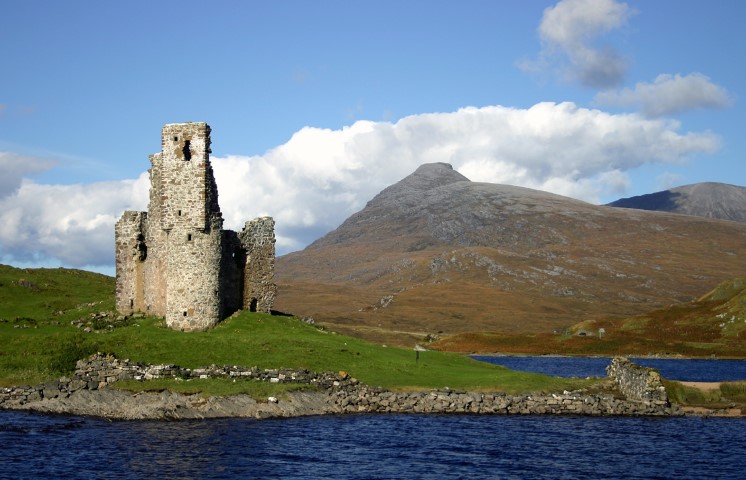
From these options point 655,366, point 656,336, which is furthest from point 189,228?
point 656,336

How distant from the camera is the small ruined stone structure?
5816 centimetres

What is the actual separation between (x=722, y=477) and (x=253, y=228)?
36992 mm

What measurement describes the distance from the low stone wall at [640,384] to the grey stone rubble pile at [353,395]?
43cm

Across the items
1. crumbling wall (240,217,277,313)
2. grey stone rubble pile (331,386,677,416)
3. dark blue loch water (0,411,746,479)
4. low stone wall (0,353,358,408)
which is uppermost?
crumbling wall (240,217,277,313)

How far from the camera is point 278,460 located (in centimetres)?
3688

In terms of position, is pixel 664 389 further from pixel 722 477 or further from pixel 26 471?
pixel 26 471

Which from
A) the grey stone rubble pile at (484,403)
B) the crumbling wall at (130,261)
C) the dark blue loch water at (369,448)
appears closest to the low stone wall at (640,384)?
the grey stone rubble pile at (484,403)

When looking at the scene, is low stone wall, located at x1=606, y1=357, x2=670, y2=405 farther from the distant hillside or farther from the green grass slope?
the distant hillside

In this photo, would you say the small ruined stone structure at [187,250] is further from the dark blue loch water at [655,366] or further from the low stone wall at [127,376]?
the dark blue loch water at [655,366]

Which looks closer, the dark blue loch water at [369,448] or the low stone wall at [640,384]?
the dark blue loch water at [369,448]

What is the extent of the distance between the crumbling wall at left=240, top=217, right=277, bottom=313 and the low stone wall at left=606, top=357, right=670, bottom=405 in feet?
82.4

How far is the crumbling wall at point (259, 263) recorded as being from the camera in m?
63.2

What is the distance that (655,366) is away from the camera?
3871 inches

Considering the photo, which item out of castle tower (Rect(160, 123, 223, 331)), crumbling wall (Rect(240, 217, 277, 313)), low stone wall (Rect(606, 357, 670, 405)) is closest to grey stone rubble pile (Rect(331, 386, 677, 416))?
low stone wall (Rect(606, 357, 670, 405))
